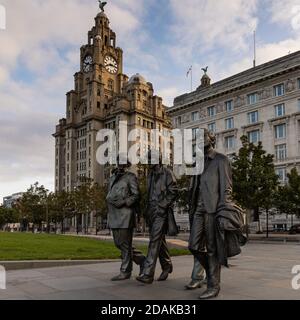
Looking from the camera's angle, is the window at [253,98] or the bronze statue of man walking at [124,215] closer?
the bronze statue of man walking at [124,215]

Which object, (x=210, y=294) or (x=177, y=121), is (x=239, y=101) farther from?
(x=210, y=294)

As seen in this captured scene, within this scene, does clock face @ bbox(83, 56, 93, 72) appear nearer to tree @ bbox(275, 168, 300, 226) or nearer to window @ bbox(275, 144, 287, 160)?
window @ bbox(275, 144, 287, 160)

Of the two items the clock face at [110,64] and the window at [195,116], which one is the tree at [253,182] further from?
the clock face at [110,64]

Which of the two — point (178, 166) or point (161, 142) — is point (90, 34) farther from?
point (178, 166)

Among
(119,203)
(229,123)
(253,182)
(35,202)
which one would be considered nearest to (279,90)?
(229,123)

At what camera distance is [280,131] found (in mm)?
56781

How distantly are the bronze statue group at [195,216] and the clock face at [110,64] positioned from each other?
373 ft

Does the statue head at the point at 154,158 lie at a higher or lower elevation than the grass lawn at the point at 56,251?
higher

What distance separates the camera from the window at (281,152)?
55.9m

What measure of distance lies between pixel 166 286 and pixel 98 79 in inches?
4324

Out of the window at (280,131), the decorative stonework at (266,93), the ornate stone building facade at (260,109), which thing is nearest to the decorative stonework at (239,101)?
the ornate stone building facade at (260,109)

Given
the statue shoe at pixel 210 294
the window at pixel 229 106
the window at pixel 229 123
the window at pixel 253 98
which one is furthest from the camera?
the window at pixel 229 106

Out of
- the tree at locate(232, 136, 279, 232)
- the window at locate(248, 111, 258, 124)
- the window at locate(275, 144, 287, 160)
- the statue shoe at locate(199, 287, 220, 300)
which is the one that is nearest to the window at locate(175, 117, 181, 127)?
the window at locate(248, 111, 258, 124)

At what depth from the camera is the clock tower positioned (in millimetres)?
110312
